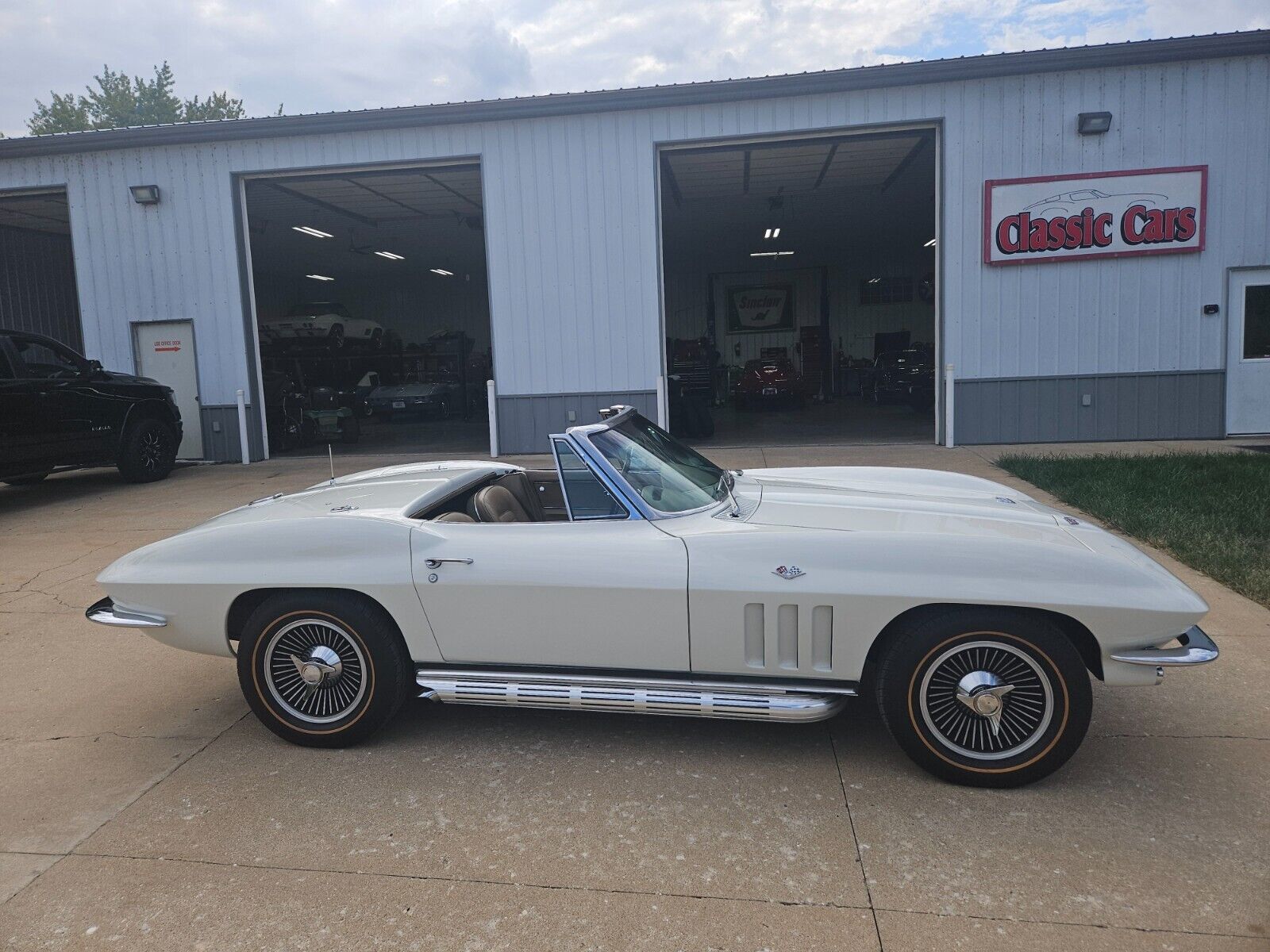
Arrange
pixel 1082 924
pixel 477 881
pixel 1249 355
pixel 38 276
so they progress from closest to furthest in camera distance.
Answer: pixel 1082 924
pixel 477 881
pixel 1249 355
pixel 38 276

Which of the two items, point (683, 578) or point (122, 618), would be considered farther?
point (122, 618)

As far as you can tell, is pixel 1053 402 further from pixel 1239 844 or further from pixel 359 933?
pixel 359 933

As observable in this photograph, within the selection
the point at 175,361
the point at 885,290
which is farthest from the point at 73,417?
the point at 885,290

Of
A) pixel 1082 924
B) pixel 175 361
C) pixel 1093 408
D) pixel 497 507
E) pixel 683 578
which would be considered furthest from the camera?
pixel 175 361

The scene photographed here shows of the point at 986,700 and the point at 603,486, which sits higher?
the point at 603,486

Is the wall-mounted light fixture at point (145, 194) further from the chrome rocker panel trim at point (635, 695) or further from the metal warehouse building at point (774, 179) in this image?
the chrome rocker panel trim at point (635, 695)

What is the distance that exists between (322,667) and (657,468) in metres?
1.54

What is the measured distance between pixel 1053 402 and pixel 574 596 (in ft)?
36.0

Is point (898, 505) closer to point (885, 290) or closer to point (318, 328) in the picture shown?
point (318, 328)

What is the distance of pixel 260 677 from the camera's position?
3.42m

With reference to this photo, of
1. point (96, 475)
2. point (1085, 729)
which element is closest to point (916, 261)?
point (96, 475)

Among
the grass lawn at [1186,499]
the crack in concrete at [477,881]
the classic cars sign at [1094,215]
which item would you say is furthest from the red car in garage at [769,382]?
the crack in concrete at [477,881]

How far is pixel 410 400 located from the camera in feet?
70.8

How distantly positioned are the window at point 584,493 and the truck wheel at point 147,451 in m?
9.28
